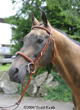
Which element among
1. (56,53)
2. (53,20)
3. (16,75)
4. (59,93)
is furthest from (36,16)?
(16,75)

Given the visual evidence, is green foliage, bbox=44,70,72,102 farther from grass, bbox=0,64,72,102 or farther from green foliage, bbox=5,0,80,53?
green foliage, bbox=5,0,80,53

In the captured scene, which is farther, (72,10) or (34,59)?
(72,10)

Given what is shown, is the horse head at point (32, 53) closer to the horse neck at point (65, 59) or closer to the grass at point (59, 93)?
the horse neck at point (65, 59)

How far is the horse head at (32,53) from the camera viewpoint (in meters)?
1.45

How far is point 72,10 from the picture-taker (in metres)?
4.65

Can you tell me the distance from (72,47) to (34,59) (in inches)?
27.7

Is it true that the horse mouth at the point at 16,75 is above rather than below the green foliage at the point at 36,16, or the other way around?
below

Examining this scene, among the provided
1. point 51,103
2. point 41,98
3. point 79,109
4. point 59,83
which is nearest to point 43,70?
point 59,83

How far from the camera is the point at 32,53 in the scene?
1587 millimetres

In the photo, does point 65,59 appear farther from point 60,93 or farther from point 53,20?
point 53,20

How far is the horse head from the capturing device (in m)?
1.45

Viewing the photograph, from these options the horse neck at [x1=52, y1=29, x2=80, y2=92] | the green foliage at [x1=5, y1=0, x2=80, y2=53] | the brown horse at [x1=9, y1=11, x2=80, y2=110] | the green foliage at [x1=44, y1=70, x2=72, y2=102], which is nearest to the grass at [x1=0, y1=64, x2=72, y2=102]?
the green foliage at [x1=44, y1=70, x2=72, y2=102]

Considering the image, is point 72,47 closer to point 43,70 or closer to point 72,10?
point 72,10

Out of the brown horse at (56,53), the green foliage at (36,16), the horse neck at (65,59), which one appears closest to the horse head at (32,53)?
the brown horse at (56,53)
